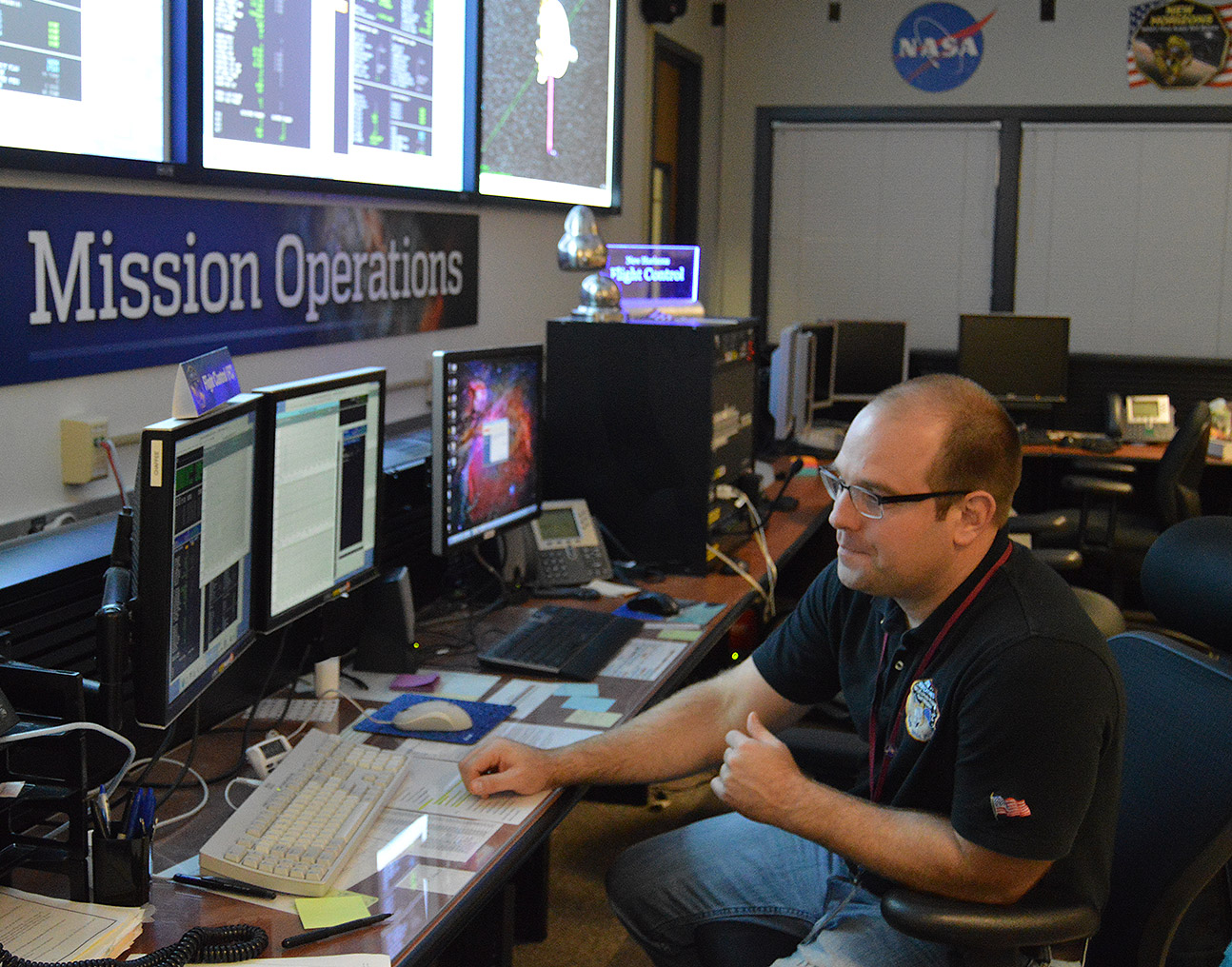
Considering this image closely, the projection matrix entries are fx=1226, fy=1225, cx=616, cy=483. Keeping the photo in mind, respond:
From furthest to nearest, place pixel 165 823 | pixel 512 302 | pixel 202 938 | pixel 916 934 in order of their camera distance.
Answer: pixel 512 302
pixel 165 823
pixel 916 934
pixel 202 938

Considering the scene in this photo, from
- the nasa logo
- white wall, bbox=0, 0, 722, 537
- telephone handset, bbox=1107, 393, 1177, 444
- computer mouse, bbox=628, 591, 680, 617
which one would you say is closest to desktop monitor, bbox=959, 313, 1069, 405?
telephone handset, bbox=1107, 393, 1177, 444

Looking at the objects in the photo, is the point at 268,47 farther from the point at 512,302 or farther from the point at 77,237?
the point at 512,302

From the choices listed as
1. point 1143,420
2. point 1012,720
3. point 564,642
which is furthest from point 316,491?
point 1143,420

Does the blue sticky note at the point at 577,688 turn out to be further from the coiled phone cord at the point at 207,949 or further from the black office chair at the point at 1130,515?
the black office chair at the point at 1130,515

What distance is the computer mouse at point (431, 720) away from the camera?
1.85 meters

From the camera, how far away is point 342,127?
2748mm

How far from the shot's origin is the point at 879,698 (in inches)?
67.1

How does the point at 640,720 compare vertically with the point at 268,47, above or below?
below

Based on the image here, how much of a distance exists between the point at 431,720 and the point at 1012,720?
2.79 ft

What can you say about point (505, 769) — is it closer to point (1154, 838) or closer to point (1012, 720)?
point (1012, 720)

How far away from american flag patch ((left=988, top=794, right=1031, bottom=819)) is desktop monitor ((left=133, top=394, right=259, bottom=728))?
97cm

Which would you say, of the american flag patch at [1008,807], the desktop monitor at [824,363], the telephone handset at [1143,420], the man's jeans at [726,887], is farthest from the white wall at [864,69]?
the american flag patch at [1008,807]

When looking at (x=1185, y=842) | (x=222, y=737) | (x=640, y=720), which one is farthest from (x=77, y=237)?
(x=1185, y=842)

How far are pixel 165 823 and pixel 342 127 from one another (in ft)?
5.62
